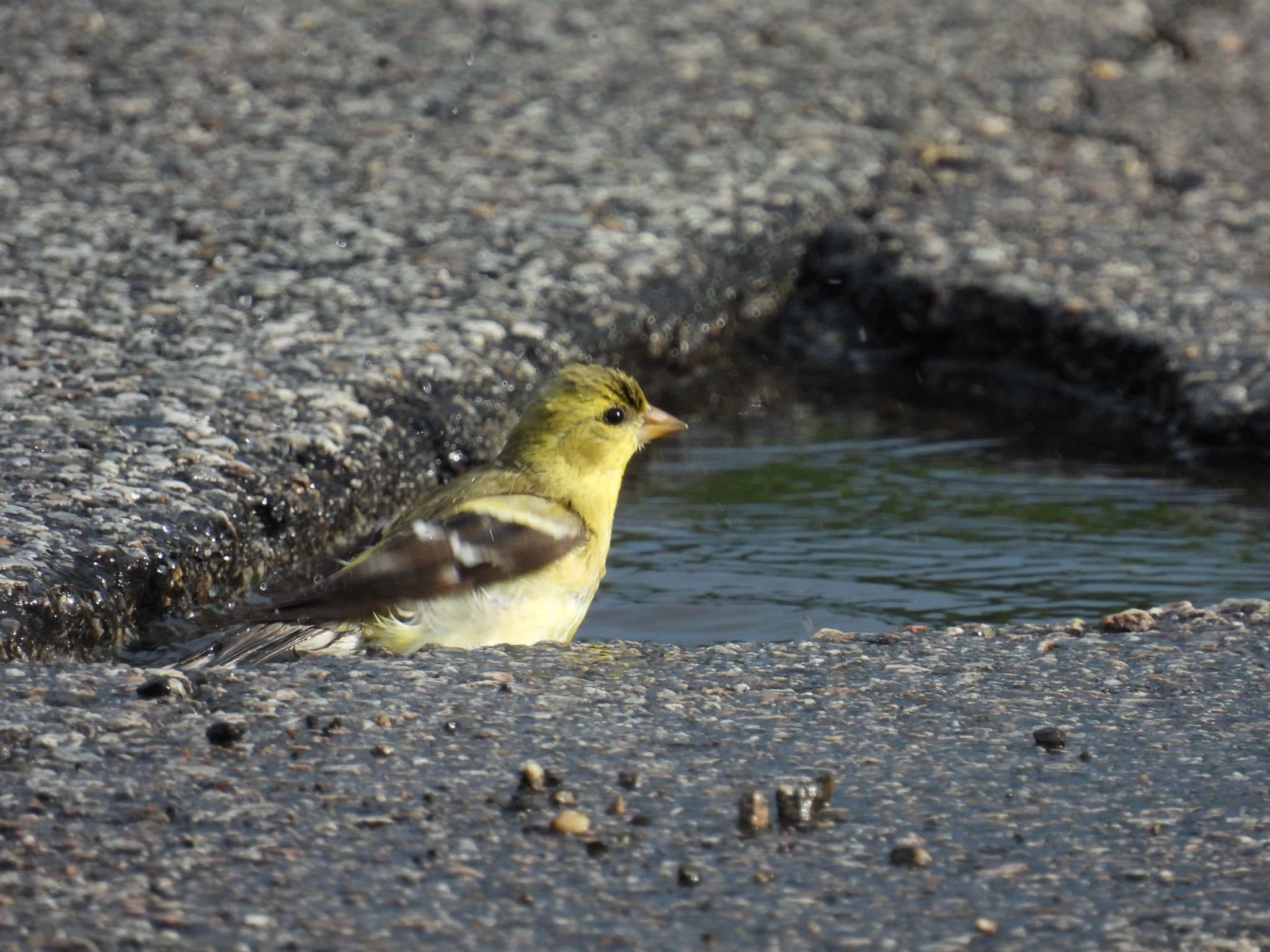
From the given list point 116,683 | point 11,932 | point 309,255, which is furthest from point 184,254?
point 11,932

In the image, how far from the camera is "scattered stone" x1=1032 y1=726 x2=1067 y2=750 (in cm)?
325

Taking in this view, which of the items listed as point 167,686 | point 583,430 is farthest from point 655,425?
point 167,686

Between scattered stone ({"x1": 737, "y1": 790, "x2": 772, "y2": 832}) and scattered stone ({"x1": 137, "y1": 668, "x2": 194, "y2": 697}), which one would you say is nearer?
scattered stone ({"x1": 737, "y1": 790, "x2": 772, "y2": 832})

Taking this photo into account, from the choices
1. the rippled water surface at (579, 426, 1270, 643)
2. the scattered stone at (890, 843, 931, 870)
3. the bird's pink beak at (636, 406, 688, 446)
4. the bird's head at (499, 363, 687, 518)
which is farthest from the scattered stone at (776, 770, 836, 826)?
the bird's pink beak at (636, 406, 688, 446)

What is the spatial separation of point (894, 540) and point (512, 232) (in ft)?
6.06

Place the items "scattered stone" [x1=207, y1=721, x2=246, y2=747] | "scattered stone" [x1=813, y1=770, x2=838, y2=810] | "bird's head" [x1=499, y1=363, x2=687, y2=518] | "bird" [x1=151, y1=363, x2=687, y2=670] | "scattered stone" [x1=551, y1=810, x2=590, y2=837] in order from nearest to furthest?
"scattered stone" [x1=551, y1=810, x2=590, y2=837], "scattered stone" [x1=813, y1=770, x2=838, y2=810], "scattered stone" [x1=207, y1=721, x2=246, y2=747], "bird" [x1=151, y1=363, x2=687, y2=670], "bird's head" [x1=499, y1=363, x2=687, y2=518]

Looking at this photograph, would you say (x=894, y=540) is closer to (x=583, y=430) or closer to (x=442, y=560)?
(x=583, y=430)

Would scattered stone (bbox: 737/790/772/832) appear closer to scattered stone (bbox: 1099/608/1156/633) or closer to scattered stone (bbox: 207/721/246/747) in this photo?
scattered stone (bbox: 207/721/246/747)

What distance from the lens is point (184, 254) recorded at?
5.80m

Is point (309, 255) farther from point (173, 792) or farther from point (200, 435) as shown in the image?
point (173, 792)

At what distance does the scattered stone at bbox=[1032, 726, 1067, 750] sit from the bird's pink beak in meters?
1.69

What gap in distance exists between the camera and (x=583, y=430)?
457 cm

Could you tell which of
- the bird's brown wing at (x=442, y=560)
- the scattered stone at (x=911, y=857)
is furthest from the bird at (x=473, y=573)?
the scattered stone at (x=911, y=857)

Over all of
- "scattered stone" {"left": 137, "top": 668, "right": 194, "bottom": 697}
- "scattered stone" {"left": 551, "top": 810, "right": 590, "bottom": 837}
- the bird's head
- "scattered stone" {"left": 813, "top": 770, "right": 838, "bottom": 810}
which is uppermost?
the bird's head
